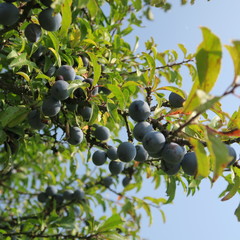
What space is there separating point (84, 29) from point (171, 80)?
93 centimetres

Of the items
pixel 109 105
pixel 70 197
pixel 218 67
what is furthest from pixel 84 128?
pixel 70 197

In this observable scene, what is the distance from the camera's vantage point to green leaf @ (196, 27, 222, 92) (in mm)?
778

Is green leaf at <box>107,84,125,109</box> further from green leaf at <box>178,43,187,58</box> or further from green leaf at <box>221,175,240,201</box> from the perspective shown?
green leaf at <box>178,43,187,58</box>

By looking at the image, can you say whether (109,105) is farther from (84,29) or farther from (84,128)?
(84,29)

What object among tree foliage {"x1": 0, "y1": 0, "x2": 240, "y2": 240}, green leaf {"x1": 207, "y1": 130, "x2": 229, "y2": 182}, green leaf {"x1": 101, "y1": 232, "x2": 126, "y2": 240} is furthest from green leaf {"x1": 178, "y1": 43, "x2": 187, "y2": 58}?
green leaf {"x1": 207, "y1": 130, "x2": 229, "y2": 182}

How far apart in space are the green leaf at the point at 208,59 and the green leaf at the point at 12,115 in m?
0.90

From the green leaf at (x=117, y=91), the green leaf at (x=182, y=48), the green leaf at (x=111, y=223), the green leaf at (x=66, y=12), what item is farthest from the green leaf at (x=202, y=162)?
the green leaf at (x=182, y=48)

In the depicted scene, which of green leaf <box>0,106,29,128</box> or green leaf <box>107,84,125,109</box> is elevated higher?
green leaf <box>107,84,125,109</box>

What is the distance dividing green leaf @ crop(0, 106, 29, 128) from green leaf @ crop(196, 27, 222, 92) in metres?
0.90

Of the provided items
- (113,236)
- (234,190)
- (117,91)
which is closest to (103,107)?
(117,91)

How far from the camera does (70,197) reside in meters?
2.83

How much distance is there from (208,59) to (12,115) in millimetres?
955

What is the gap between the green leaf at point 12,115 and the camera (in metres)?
1.39

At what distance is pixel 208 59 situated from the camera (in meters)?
0.81
